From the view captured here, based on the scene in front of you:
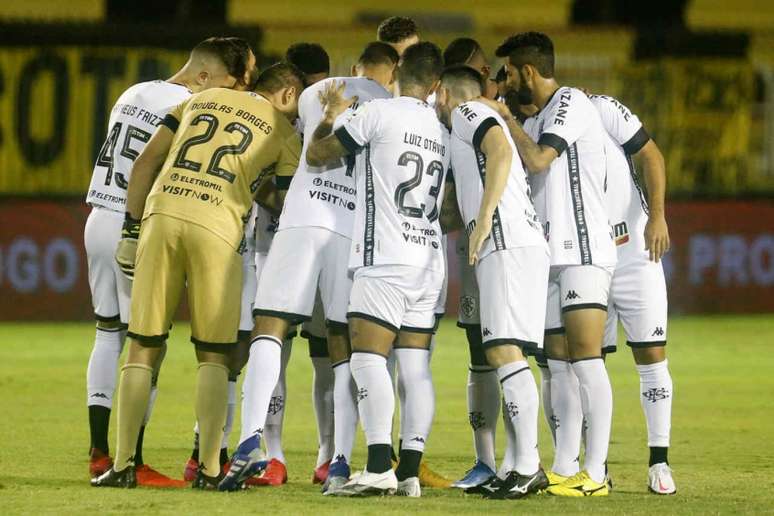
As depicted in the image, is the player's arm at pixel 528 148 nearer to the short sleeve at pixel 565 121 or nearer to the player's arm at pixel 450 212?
the short sleeve at pixel 565 121

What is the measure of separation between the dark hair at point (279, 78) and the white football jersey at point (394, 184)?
67cm

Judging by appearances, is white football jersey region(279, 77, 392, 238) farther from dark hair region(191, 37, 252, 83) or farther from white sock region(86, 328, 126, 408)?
white sock region(86, 328, 126, 408)

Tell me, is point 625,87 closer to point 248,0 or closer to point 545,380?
point 248,0

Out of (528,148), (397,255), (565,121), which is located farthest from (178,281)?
(565,121)

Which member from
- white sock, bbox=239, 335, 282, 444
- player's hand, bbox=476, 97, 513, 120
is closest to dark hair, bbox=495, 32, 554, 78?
player's hand, bbox=476, 97, 513, 120

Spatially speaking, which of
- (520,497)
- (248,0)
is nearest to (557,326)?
(520,497)

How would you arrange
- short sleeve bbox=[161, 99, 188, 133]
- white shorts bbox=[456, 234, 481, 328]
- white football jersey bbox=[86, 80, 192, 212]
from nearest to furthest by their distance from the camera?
short sleeve bbox=[161, 99, 188, 133] → white shorts bbox=[456, 234, 481, 328] → white football jersey bbox=[86, 80, 192, 212]

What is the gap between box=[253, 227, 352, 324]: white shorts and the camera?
7340 millimetres

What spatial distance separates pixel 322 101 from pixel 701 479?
9.16 feet

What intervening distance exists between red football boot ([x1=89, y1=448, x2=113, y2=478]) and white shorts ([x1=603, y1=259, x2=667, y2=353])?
9.00ft

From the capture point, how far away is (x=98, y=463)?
7.68 metres

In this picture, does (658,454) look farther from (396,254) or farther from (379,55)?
(379,55)

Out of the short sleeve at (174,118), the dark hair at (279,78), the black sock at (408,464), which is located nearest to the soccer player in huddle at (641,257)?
the black sock at (408,464)

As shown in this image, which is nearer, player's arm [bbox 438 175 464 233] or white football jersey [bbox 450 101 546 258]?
white football jersey [bbox 450 101 546 258]
